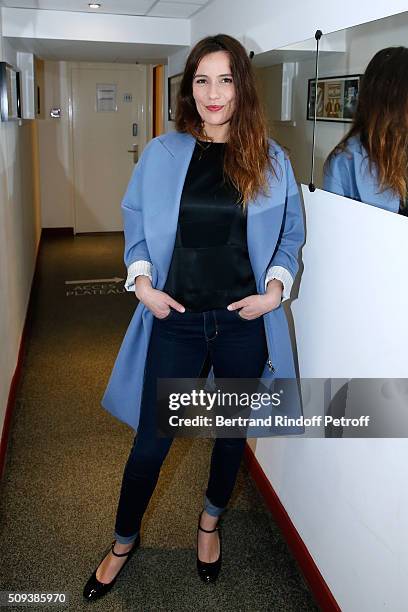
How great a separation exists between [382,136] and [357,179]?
6.5 inches

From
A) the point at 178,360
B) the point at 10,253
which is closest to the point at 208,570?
the point at 178,360

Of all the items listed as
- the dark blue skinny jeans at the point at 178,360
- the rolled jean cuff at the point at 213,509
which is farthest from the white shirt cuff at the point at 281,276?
the rolled jean cuff at the point at 213,509

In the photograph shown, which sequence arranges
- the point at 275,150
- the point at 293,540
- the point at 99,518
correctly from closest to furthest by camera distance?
the point at 275,150
the point at 293,540
the point at 99,518

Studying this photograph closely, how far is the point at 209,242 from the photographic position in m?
1.70

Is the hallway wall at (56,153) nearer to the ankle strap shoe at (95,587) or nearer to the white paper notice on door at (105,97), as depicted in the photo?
the white paper notice on door at (105,97)

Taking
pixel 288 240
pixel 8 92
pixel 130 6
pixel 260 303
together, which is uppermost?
pixel 130 6

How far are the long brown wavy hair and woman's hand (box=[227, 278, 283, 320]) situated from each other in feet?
0.81

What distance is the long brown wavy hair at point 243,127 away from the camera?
5.37 feet

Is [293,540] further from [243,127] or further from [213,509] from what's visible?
[243,127]

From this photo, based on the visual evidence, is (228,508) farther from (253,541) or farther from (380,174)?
(380,174)

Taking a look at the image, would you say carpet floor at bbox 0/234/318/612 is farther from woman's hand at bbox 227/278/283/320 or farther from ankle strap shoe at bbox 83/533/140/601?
woman's hand at bbox 227/278/283/320

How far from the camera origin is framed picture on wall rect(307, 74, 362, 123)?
5.04 feet

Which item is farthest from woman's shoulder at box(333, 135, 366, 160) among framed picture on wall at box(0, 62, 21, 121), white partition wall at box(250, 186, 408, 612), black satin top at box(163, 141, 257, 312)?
framed picture on wall at box(0, 62, 21, 121)

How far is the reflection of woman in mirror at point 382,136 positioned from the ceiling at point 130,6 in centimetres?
182
